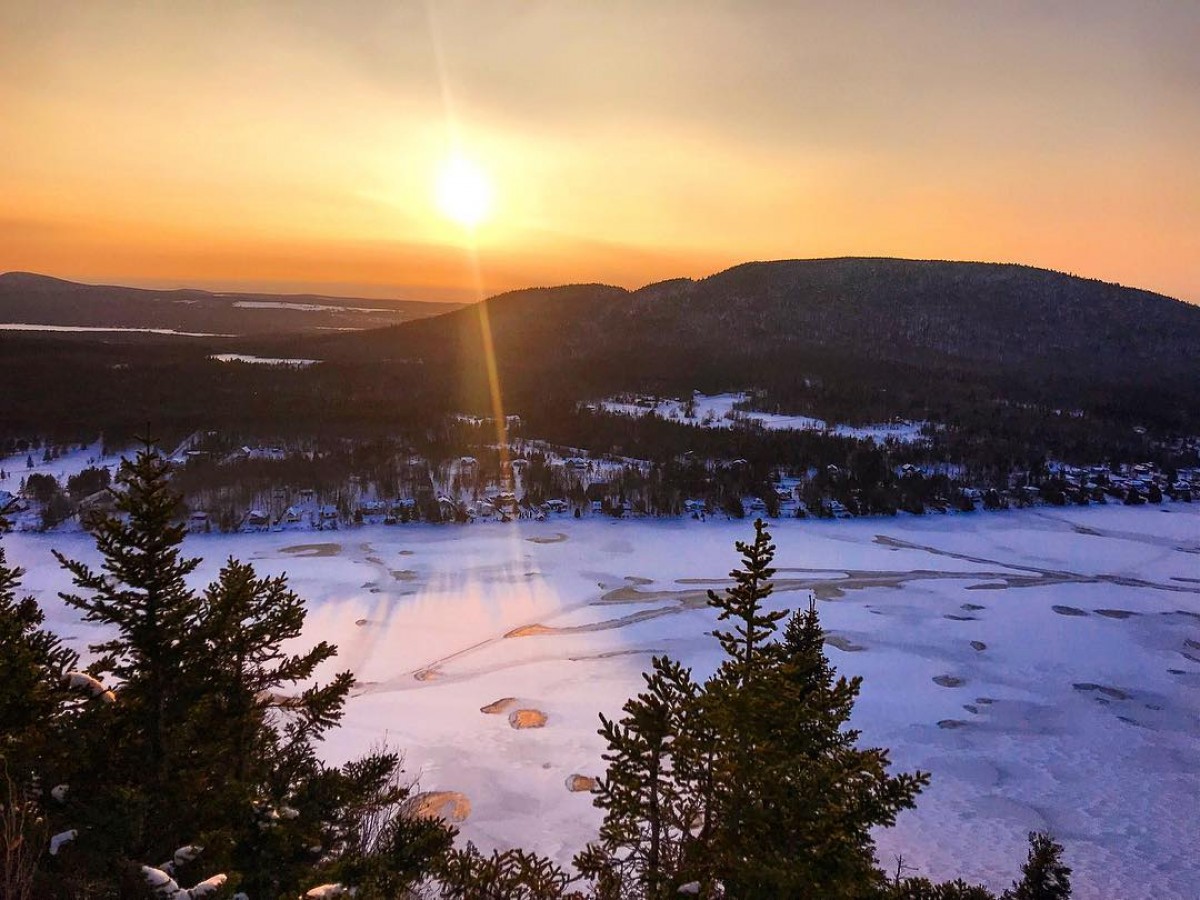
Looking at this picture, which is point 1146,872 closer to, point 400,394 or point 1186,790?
point 1186,790

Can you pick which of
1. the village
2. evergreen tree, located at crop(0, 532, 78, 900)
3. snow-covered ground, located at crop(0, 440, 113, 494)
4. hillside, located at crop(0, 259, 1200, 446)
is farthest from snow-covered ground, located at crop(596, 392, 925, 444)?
evergreen tree, located at crop(0, 532, 78, 900)

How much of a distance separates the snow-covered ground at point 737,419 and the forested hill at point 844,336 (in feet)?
26.6

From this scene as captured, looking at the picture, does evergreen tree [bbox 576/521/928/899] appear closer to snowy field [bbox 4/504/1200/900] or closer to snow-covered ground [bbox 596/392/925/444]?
snowy field [bbox 4/504/1200/900]

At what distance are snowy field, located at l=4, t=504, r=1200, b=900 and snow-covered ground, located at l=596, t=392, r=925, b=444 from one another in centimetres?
2572

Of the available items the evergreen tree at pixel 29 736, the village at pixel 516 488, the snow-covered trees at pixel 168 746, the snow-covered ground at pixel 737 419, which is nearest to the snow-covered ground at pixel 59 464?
the village at pixel 516 488

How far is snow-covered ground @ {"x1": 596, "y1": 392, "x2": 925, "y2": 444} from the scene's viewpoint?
68.6 m

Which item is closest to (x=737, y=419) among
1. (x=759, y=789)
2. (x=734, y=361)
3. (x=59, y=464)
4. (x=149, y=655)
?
(x=734, y=361)

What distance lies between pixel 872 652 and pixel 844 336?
365ft

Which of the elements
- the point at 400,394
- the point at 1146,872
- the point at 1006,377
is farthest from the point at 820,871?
the point at 1006,377

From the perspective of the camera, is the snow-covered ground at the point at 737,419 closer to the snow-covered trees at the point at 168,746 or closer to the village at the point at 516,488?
the village at the point at 516,488

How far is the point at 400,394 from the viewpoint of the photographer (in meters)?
85.0

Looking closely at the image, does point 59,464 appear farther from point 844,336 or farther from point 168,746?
point 844,336

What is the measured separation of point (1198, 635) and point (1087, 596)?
4481 mm

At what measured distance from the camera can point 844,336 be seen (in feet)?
411
